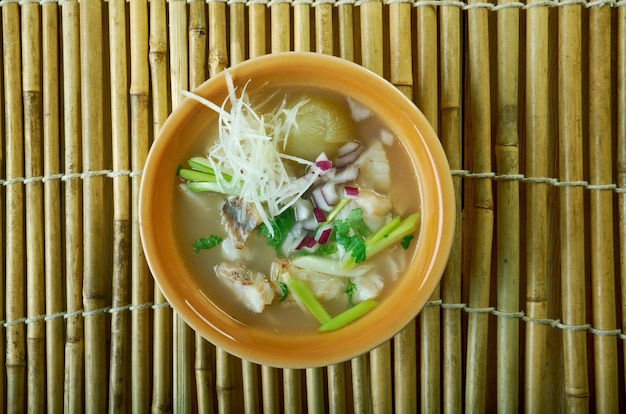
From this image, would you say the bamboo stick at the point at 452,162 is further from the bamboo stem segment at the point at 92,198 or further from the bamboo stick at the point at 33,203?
the bamboo stick at the point at 33,203

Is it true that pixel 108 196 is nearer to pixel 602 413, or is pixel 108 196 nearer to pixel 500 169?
pixel 500 169

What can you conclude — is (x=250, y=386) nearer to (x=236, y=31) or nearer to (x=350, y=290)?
(x=350, y=290)

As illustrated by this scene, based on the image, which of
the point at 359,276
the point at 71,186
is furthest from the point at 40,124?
the point at 359,276

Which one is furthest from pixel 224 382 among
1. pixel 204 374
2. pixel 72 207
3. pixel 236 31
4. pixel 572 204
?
pixel 572 204

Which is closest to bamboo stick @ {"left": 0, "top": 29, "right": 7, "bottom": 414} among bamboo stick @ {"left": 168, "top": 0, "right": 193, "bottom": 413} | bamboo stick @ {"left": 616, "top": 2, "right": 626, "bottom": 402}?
bamboo stick @ {"left": 168, "top": 0, "right": 193, "bottom": 413}

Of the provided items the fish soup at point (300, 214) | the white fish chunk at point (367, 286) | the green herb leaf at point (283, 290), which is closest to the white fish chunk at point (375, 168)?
the fish soup at point (300, 214)

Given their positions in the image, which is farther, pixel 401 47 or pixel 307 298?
pixel 401 47

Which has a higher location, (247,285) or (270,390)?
(247,285)
